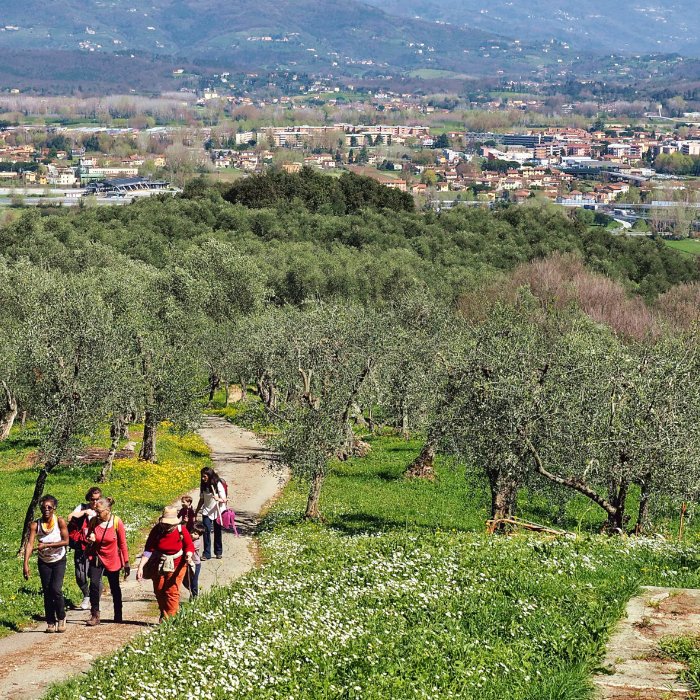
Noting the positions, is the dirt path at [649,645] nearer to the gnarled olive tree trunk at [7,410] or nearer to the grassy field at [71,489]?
the grassy field at [71,489]

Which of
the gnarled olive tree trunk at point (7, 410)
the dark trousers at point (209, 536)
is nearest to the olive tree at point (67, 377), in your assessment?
the dark trousers at point (209, 536)

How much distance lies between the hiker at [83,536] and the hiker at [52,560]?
536mm

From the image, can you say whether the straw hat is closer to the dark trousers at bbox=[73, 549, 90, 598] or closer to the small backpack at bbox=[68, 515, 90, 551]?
the small backpack at bbox=[68, 515, 90, 551]

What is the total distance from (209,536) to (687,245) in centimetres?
13466

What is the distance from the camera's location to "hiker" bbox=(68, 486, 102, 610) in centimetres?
1762

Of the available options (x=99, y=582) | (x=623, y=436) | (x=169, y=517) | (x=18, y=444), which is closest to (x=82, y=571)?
(x=99, y=582)

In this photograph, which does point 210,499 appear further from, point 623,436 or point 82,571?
point 623,436

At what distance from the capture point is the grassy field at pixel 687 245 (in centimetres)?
14025

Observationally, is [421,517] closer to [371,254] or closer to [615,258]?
[371,254]

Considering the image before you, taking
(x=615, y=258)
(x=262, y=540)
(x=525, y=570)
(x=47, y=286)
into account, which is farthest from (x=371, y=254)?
(x=525, y=570)

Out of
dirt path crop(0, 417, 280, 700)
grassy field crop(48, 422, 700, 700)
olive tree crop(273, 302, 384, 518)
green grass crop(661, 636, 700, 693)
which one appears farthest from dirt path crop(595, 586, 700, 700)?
olive tree crop(273, 302, 384, 518)

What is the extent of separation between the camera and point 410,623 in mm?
14773

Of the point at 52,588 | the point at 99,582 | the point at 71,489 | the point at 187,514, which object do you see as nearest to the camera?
the point at 52,588

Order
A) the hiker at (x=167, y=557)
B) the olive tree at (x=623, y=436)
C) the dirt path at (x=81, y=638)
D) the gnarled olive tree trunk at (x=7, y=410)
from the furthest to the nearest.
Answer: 1. the gnarled olive tree trunk at (x=7, y=410)
2. the olive tree at (x=623, y=436)
3. the hiker at (x=167, y=557)
4. the dirt path at (x=81, y=638)
